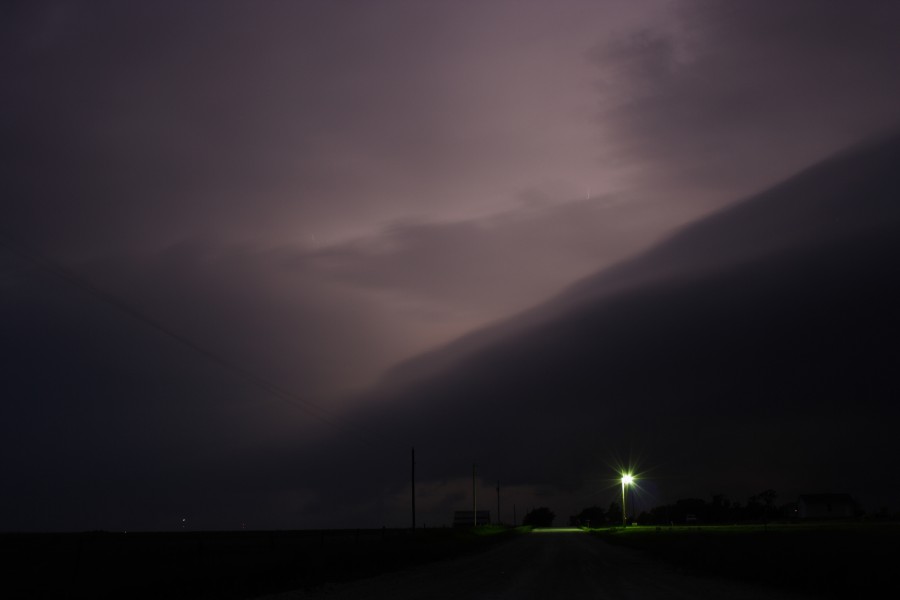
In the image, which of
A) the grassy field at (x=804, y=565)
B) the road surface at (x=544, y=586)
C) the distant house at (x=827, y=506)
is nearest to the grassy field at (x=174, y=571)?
the road surface at (x=544, y=586)

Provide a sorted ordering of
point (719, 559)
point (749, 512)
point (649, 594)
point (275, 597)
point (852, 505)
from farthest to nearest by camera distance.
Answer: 1. point (749, 512)
2. point (852, 505)
3. point (719, 559)
4. point (275, 597)
5. point (649, 594)

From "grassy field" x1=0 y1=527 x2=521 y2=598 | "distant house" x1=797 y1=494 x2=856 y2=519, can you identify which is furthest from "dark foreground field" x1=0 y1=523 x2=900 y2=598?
"distant house" x1=797 y1=494 x2=856 y2=519

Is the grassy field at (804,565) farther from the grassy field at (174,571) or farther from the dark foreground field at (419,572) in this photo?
the grassy field at (174,571)

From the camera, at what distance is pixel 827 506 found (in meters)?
113

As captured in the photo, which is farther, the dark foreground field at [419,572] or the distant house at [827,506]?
the distant house at [827,506]

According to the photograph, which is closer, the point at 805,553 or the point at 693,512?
the point at 805,553

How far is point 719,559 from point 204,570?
23.0 metres

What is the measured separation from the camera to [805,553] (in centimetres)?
2936

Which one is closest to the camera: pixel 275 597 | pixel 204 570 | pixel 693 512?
pixel 275 597

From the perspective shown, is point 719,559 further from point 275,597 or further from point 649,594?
point 275,597

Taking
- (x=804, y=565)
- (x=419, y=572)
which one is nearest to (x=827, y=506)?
(x=419, y=572)

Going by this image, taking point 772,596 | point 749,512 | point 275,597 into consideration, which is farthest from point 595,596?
point 749,512

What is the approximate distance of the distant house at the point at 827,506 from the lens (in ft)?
367

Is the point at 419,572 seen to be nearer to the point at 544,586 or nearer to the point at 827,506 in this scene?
the point at 544,586
